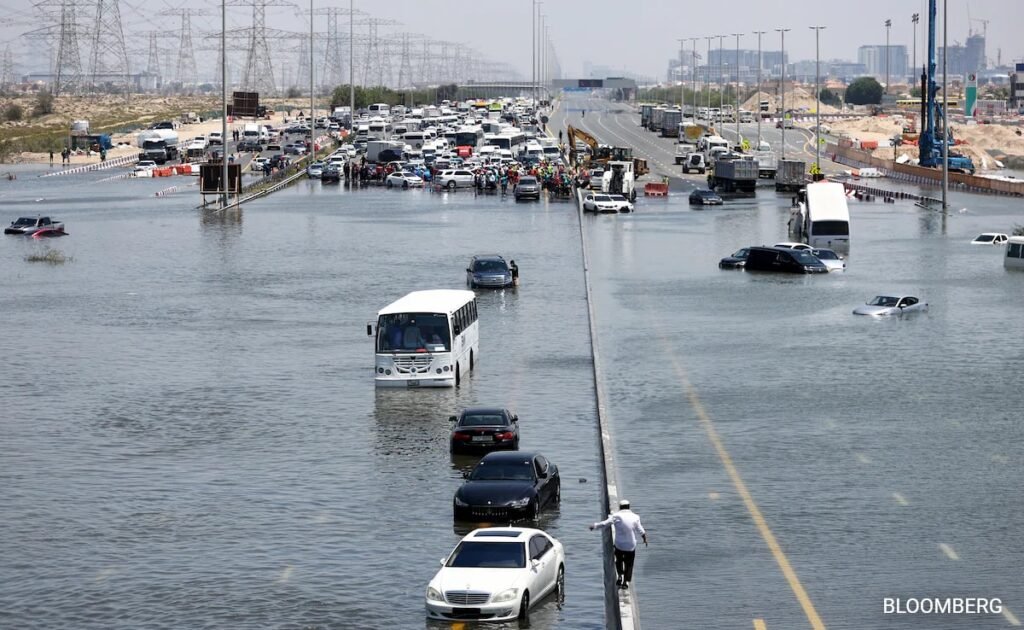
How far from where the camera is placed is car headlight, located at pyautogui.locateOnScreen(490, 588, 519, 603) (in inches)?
896

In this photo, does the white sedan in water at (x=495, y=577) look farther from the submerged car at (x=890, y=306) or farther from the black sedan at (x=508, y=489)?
the submerged car at (x=890, y=306)

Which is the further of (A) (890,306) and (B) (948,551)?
(A) (890,306)

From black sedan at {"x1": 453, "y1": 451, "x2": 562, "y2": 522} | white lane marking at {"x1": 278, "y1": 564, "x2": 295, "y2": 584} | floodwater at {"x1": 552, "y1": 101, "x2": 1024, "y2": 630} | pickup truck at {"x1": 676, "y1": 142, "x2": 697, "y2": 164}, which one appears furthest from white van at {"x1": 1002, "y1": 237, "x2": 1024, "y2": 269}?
pickup truck at {"x1": 676, "y1": 142, "x2": 697, "y2": 164}

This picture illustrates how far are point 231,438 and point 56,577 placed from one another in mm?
10835

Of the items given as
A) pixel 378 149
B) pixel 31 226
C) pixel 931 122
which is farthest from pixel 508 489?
pixel 378 149

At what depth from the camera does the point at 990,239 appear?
82562 millimetres

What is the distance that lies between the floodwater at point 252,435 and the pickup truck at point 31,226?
980 centimetres

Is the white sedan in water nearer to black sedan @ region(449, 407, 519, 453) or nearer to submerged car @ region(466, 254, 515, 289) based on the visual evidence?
black sedan @ region(449, 407, 519, 453)

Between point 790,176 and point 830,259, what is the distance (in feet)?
153

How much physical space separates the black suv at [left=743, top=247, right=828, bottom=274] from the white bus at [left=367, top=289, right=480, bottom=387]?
3000 cm

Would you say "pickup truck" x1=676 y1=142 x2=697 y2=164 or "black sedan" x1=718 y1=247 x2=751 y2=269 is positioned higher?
"pickup truck" x1=676 y1=142 x2=697 y2=164

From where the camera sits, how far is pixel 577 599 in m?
24.8

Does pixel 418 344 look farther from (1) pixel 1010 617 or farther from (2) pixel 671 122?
(2) pixel 671 122

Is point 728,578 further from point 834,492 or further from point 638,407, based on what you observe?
point 638,407
